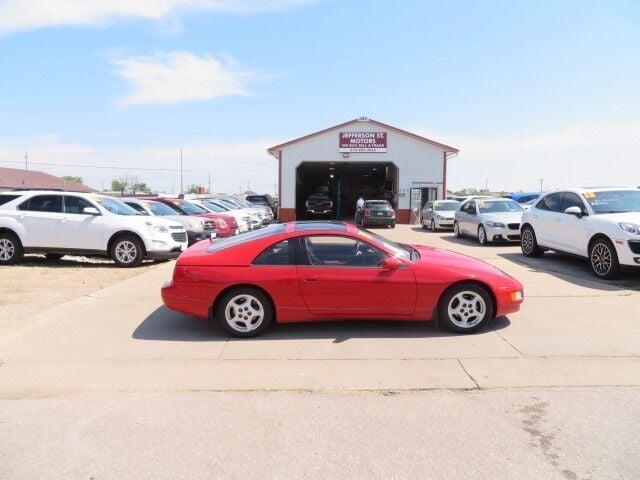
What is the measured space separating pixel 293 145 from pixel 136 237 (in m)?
20.8

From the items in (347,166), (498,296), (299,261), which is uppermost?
(347,166)

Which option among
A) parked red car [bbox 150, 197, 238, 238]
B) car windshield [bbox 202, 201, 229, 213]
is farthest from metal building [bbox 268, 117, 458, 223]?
parked red car [bbox 150, 197, 238, 238]

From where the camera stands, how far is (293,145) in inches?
1220

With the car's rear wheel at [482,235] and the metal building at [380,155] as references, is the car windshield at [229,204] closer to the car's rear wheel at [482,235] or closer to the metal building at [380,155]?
the metal building at [380,155]

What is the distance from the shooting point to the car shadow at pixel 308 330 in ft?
19.0

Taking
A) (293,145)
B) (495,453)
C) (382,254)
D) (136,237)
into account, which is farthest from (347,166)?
(495,453)

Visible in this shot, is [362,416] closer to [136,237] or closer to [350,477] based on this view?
[350,477]

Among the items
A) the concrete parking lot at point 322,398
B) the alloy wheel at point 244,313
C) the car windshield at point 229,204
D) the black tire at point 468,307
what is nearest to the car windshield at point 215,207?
the car windshield at point 229,204

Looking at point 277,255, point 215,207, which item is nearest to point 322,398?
point 277,255

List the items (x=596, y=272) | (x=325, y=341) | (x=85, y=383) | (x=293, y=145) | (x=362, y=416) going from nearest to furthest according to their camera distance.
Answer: (x=362, y=416), (x=85, y=383), (x=325, y=341), (x=596, y=272), (x=293, y=145)

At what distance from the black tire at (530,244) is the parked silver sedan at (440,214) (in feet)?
29.7

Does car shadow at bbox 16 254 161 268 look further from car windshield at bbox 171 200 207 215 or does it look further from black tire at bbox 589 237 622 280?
black tire at bbox 589 237 622 280

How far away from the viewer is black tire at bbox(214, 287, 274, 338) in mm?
5711

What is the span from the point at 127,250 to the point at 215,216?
473cm
